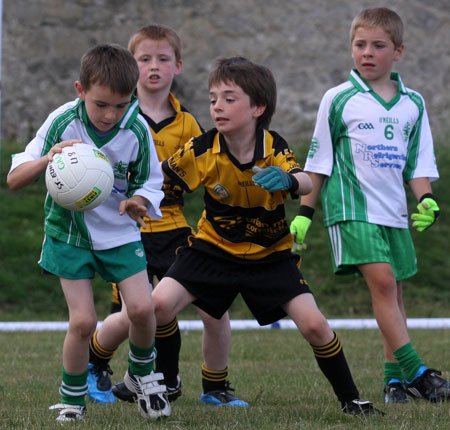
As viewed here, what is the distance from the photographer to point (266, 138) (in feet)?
14.1

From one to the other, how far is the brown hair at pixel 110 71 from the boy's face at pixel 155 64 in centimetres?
111

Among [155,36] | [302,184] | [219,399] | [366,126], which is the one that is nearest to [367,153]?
[366,126]

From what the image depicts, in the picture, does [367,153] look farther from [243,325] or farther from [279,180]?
[243,325]

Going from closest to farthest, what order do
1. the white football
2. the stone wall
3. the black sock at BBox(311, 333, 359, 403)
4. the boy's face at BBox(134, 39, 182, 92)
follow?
the white football → the black sock at BBox(311, 333, 359, 403) → the boy's face at BBox(134, 39, 182, 92) → the stone wall

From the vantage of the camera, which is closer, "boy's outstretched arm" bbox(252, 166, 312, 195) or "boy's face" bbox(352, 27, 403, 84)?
"boy's outstretched arm" bbox(252, 166, 312, 195)

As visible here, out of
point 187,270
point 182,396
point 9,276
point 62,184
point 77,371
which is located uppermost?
point 62,184

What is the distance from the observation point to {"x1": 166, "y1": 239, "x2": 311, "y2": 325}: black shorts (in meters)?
4.20

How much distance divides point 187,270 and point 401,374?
146 cm

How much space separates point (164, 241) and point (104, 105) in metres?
1.27

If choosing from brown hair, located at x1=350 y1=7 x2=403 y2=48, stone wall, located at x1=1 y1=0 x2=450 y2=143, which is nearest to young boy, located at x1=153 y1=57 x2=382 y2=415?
brown hair, located at x1=350 y1=7 x2=403 y2=48

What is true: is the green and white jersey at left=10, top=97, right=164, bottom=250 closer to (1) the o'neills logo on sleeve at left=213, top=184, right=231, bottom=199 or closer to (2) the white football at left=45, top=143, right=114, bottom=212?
(2) the white football at left=45, top=143, right=114, bottom=212

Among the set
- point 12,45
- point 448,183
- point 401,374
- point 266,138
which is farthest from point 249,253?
point 12,45

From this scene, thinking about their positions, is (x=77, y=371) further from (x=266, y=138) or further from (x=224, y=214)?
(x=266, y=138)

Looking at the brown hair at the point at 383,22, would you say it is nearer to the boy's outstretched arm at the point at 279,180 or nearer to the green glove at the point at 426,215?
the green glove at the point at 426,215
